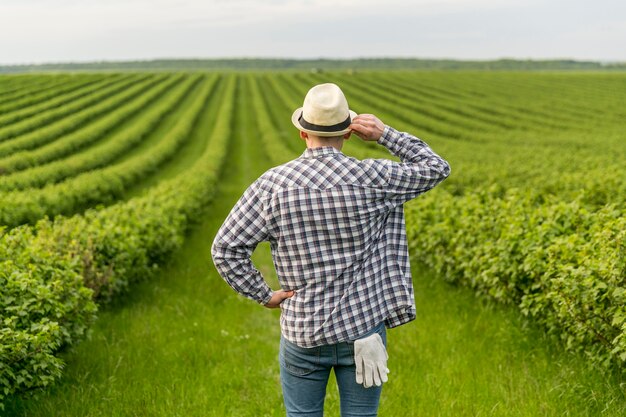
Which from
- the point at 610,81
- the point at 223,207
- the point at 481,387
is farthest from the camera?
the point at 610,81

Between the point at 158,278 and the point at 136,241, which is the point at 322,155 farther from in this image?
the point at 158,278

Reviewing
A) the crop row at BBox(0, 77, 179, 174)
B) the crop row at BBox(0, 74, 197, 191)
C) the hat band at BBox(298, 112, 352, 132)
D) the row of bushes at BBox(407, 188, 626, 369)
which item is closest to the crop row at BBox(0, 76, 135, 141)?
the crop row at BBox(0, 77, 179, 174)

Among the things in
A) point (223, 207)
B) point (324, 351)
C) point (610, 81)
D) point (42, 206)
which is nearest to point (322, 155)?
point (324, 351)

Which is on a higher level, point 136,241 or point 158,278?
point 136,241

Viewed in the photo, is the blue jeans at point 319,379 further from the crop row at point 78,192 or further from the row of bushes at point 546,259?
the crop row at point 78,192

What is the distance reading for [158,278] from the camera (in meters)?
9.59

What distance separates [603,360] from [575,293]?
65cm

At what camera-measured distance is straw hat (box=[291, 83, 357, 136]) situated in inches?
108

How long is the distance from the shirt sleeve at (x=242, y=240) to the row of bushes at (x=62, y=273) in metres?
2.11

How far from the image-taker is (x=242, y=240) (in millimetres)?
2814

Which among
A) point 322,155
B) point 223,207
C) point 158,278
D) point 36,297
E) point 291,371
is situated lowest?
point 223,207

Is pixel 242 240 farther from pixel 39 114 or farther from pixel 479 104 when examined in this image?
pixel 479 104

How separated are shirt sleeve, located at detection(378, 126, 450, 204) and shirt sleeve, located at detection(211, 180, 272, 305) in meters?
0.66

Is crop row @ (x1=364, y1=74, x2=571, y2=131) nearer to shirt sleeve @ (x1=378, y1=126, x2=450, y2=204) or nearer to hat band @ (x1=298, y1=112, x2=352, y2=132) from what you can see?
shirt sleeve @ (x1=378, y1=126, x2=450, y2=204)
